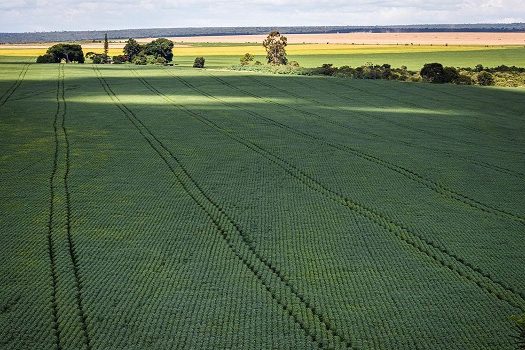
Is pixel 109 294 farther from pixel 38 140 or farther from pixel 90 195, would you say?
pixel 38 140

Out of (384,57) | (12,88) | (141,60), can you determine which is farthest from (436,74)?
(384,57)

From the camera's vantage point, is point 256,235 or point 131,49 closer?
point 256,235

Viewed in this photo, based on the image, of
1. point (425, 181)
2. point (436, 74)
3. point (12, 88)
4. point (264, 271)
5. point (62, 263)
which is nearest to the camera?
point (264, 271)

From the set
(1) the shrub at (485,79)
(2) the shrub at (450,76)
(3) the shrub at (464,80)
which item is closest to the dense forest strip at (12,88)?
(2) the shrub at (450,76)

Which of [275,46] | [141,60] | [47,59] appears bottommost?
[47,59]

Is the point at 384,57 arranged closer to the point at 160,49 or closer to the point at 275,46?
the point at 275,46

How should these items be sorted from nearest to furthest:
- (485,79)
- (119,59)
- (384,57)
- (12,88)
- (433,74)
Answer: (12,88), (485,79), (433,74), (119,59), (384,57)
